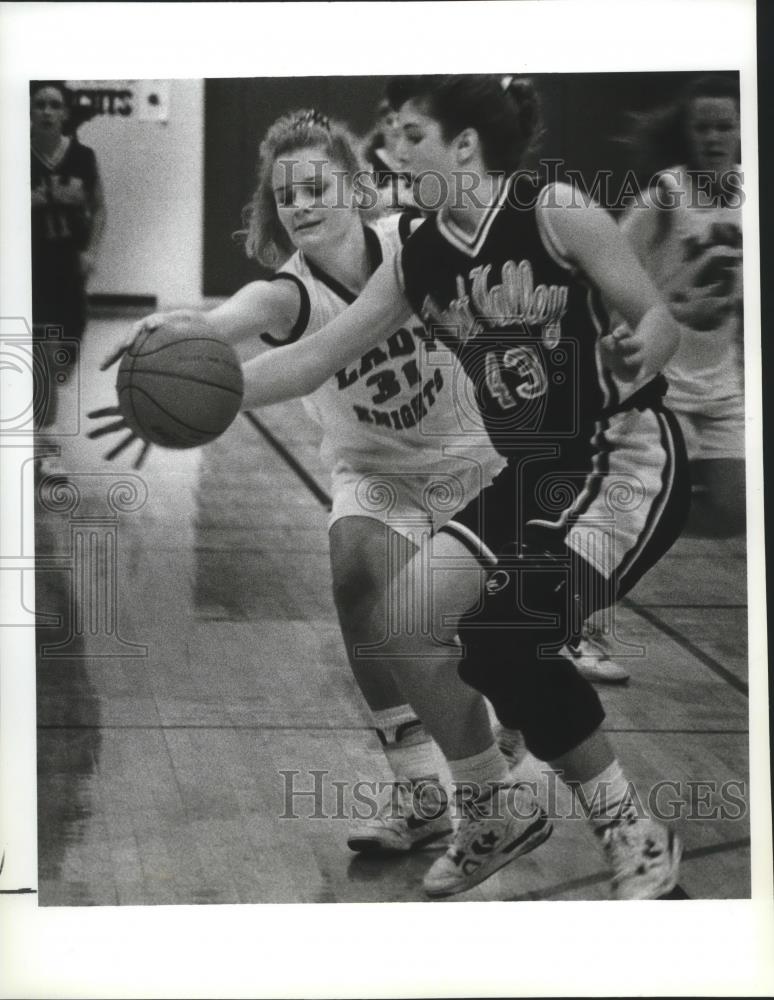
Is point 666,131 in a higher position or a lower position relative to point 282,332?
higher

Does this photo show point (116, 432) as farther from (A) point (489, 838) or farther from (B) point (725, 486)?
(B) point (725, 486)

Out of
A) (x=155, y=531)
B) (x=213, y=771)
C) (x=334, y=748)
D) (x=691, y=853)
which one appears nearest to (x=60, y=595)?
(x=155, y=531)

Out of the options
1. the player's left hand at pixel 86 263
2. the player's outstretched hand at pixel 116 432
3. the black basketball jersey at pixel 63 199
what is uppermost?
the black basketball jersey at pixel 63 199

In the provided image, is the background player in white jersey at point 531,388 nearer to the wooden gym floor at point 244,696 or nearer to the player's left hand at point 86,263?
the wooden gym floor at point 244,696

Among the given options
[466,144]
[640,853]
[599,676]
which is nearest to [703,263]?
[466,144]

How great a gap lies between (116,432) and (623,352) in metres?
1.27

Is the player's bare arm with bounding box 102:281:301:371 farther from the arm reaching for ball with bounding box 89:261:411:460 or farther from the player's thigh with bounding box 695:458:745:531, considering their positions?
the player's thigh with bounding box 695:458:745:531

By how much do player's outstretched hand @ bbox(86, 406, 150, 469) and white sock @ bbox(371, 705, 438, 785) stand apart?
2.83 ft

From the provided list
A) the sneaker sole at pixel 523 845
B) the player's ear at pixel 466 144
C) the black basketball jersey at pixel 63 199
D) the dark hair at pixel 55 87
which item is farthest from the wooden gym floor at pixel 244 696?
the player's ear at pixel 466 144

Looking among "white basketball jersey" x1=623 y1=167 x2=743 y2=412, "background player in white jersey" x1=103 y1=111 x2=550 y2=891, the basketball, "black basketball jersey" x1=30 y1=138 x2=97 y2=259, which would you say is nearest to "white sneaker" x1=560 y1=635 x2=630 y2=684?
"background player in white jersey" x1=103 y1=111 x2=550 y2=891

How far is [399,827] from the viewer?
3.26 meters

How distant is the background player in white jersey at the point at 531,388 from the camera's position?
323cm

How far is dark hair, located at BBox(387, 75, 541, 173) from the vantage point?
10.6ft

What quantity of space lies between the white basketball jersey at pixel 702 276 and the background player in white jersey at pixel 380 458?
1.74ft
